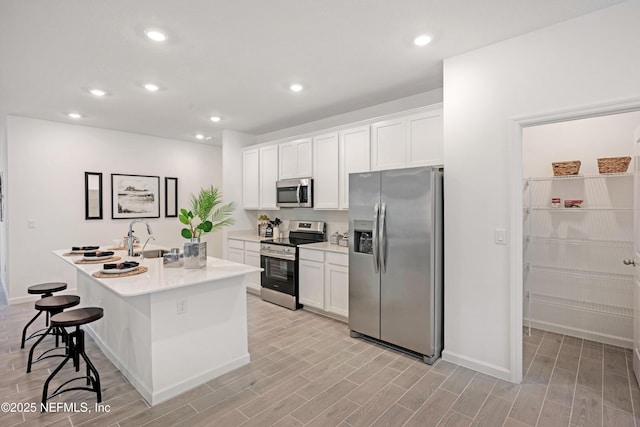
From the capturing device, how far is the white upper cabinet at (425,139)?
129 inches

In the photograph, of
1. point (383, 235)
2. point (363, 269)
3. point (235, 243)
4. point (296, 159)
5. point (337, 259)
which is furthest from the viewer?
point (235, 243)

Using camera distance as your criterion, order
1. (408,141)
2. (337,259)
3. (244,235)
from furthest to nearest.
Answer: (244,235), (337,259), (408,141)

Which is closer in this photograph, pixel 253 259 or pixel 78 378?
pixel 78 378

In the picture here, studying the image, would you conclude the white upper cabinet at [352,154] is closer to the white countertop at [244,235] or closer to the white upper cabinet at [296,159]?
the white upper cabinet at [296,159]

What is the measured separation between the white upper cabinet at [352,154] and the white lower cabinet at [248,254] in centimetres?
166

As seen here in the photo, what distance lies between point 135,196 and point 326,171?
143 inches

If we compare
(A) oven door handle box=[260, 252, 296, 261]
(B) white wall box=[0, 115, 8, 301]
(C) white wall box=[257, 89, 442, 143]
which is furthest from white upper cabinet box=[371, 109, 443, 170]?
(B) white wall box=[0, 115, 8, 301]

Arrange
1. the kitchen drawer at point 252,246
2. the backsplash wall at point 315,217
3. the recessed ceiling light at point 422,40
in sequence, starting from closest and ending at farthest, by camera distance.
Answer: the recessed ceiling light at point 422,40 → the backsplash wall at point 315,217 → the kitchen drawer at point 252,246

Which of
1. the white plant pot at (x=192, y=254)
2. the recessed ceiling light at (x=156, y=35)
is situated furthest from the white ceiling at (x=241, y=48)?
the white plant pot at (x=192, y=254)

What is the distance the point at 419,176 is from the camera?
2896mm

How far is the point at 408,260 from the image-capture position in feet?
9.77

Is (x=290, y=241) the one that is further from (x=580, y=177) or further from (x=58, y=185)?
(x=58, y=185)

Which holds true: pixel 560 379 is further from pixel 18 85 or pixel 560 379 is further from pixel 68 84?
pixel 18 85

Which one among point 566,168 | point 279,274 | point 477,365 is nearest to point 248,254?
point 279,274
